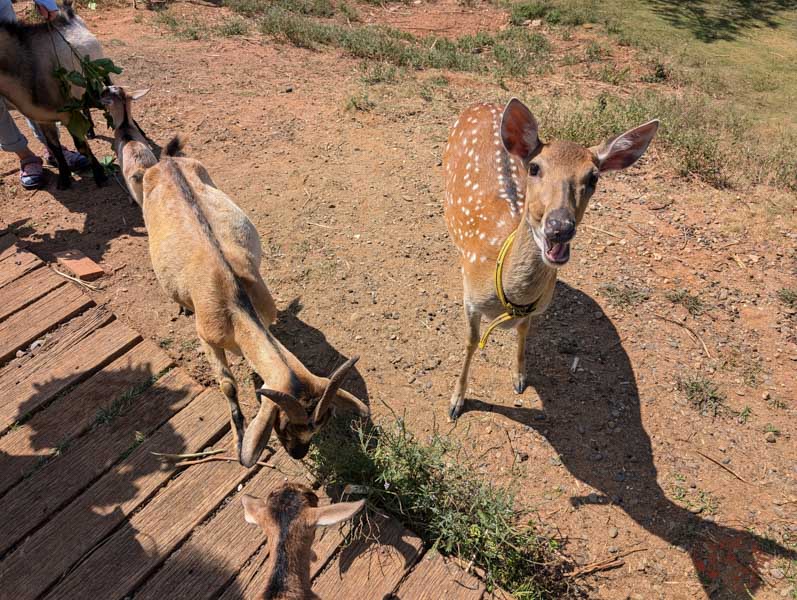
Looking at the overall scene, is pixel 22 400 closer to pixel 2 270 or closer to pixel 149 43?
pixel 2 270

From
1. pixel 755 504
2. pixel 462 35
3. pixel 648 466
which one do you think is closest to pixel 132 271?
pixel 648 466

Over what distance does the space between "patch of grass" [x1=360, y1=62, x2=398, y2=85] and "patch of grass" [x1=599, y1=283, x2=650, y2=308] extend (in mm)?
5630

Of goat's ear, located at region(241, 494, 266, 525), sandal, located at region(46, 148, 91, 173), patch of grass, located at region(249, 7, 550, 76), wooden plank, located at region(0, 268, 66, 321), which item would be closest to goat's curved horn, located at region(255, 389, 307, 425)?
goat's ear, located at region(241, 494, 266, 525)

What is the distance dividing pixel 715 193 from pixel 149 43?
10277mm

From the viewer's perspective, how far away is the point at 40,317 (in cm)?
467

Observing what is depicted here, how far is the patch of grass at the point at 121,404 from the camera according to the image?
3.96 meters

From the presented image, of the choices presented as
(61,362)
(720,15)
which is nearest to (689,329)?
(61,362)

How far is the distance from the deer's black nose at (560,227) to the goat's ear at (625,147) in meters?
0.62

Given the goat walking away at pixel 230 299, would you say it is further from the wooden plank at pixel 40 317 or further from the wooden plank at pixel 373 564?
the wooden plank at pixel 40 317

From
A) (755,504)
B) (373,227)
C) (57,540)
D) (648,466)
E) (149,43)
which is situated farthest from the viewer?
(149,43)

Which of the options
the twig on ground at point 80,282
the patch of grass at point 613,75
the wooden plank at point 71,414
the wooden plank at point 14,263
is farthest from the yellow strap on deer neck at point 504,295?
the patch of grass at point 613,75

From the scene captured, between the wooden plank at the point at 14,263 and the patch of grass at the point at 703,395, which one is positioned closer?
the patch of grass at the point at 703,395

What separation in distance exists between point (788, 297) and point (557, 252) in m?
3.81

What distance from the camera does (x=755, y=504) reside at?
3.93m
